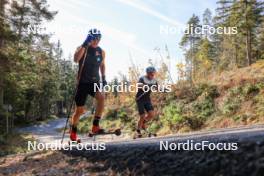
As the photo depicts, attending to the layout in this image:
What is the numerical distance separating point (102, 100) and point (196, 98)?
35.8ft

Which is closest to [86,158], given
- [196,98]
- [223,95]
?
[223,95]

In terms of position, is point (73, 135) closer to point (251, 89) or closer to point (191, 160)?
A: point (191, 160)

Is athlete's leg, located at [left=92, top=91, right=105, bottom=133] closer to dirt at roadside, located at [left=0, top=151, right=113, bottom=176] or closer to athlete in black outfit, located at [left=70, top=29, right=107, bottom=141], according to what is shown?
athlete in black outfit, located at [left=70, top=29, right=107, bottom=141]

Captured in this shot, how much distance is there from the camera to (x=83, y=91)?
7.96m

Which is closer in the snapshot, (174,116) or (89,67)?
(89,67)

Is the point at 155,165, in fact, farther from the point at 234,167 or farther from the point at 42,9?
the point at 42,9

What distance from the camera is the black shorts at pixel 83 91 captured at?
7941mm

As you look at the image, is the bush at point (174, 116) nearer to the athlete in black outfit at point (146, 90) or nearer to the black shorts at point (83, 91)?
the athlete in black outfit at point (146, 90)

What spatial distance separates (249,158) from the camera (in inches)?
122

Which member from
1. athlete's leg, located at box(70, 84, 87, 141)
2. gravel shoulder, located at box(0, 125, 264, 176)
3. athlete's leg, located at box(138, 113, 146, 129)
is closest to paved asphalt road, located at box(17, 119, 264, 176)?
gravel shoulder, located at box(0, 125, 264, 176)

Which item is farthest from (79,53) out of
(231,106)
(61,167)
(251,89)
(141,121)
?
(251,89)

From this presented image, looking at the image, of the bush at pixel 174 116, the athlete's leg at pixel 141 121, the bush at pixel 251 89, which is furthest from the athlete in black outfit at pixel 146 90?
the bush at pixel 251 89

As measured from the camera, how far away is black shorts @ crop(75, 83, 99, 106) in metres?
7.94

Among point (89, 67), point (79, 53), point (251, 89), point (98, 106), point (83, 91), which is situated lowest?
point (98, 106)
